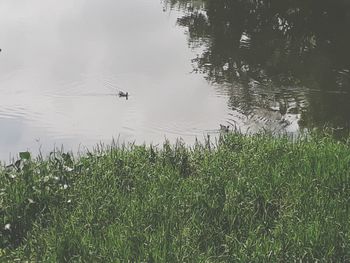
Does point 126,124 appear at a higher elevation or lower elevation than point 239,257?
lower

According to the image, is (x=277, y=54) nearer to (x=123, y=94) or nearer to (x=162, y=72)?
(x=162, y=72)

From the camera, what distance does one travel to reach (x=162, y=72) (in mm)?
14219

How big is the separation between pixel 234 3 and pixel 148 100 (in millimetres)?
13162

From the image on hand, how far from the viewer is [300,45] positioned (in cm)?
1778

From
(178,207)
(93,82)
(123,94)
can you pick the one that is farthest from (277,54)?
(178,207)

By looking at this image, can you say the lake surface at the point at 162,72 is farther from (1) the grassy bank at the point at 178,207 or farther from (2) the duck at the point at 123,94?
(1) the grassy bank at the point at 178,207

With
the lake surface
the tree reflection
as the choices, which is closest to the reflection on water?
the lake surface

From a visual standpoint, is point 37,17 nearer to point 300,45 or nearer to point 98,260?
point 300,45

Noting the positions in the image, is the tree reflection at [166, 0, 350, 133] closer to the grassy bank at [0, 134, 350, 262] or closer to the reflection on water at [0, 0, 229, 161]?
the reflection on water at [0, 0, 229, 161]

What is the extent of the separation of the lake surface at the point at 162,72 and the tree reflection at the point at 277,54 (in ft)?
0.13

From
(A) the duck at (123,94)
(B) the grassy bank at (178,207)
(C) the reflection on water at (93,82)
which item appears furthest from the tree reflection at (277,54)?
Answer: (B) the grassy bank at (178,207)

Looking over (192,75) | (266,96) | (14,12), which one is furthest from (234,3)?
(266,96)

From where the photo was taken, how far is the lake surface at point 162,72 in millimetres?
10148

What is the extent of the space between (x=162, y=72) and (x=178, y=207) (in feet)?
31.5
